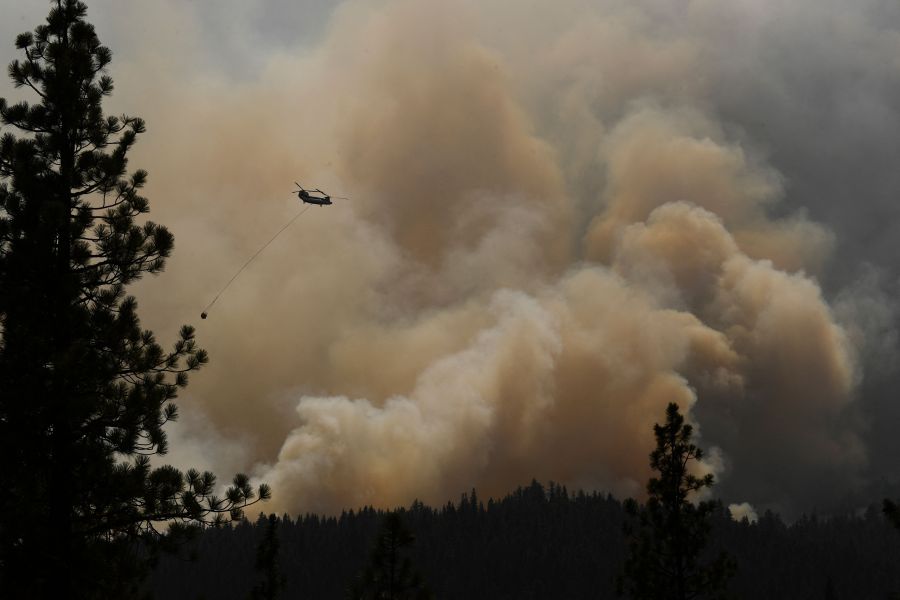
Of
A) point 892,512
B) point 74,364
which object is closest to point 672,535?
point 892,512

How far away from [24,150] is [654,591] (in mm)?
32071

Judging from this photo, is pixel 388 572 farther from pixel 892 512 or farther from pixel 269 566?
pixel 892 512

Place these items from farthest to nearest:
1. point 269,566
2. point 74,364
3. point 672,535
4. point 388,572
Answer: point 269,566, point 388,572, point 672,535, point 74,364

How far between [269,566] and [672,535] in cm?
2916

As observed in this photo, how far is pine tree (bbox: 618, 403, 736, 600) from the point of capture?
42.3 m

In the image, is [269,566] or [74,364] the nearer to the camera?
[74,364]

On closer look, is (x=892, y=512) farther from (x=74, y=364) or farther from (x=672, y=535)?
(x=74, y=364)

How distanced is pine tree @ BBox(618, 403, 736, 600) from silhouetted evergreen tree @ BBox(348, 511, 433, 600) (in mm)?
13336

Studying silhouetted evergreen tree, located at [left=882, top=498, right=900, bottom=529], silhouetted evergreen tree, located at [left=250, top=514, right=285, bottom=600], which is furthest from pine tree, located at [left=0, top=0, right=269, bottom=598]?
silhouetted evergreen tree, located at [left=250, top=514, right=285, bottom=600]

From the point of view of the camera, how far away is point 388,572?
173 feet

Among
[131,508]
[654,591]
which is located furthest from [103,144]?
[654,591]

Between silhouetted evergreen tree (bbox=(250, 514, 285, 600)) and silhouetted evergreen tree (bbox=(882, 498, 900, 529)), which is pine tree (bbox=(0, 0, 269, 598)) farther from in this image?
silhouetted evergreen tree (bbox=(250, 514, 285, 600))

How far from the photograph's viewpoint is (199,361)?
29.3 meters

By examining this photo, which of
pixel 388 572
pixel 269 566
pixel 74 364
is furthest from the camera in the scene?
pixel 269 566
